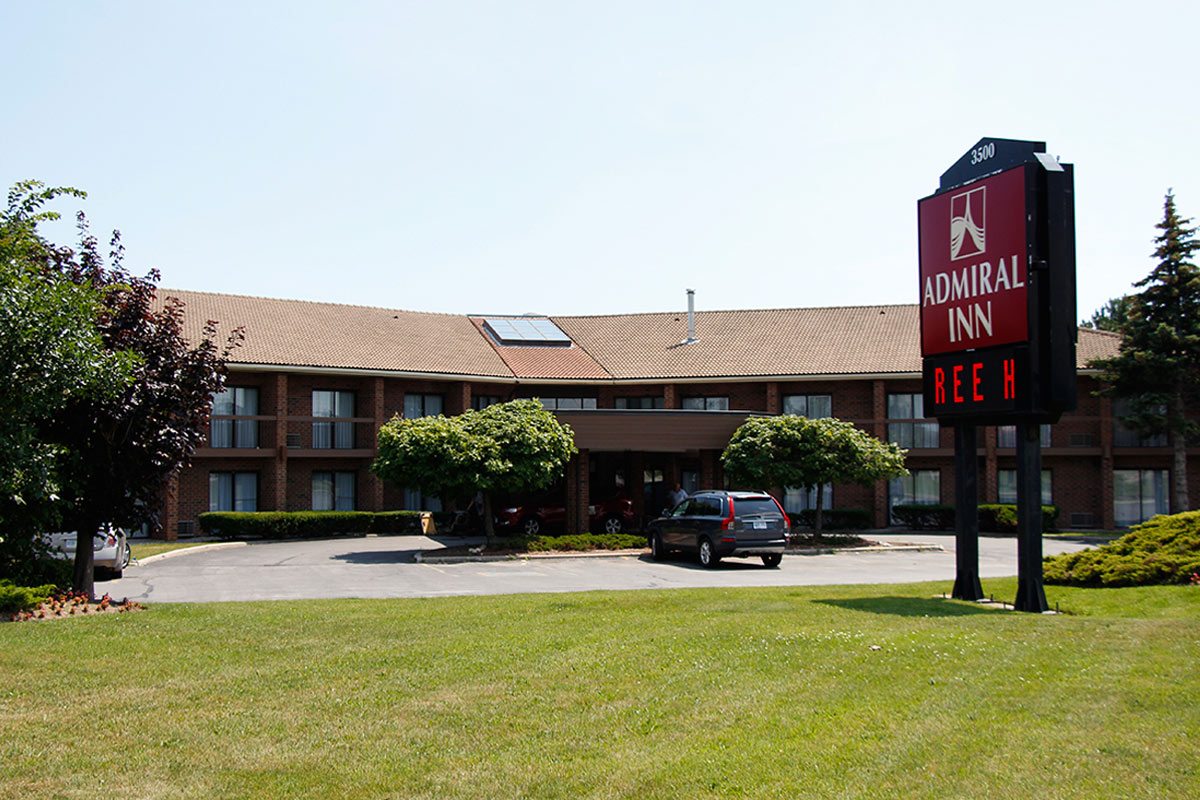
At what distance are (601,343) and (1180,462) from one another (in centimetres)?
2233

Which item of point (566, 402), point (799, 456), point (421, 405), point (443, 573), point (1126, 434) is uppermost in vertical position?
point (566, 402)

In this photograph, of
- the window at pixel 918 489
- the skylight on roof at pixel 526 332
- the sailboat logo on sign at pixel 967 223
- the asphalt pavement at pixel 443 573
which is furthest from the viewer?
the skylight on roof at pixel 526 332

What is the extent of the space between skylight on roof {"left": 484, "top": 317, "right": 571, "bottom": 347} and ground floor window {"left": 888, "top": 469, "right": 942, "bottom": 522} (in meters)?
14.5

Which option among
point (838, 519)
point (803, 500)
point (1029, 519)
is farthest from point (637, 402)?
point (1029, 519)

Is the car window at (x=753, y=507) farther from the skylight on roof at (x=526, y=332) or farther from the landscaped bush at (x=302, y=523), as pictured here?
the skylight on roof at (x=526, y=332)

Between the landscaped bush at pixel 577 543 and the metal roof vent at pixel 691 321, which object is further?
the metal roof vent at pixel 691 321

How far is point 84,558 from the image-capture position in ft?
45.9

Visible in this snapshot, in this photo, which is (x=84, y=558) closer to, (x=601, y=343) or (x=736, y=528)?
(x=736, y=528)

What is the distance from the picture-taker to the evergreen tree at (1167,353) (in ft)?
115

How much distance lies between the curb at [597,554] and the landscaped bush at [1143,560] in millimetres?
10400

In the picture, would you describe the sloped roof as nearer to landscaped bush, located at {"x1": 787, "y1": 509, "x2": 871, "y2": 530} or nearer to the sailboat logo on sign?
landscaped bush, located at {"x1": 787, "y1": 509, "x2": 871, "y2": 530}

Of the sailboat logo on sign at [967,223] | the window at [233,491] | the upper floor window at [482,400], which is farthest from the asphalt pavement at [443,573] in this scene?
the upper floor window at [482,400]

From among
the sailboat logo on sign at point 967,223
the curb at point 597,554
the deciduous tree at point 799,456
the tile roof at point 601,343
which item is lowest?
the curb at point 597,554

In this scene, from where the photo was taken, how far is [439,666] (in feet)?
27.2
